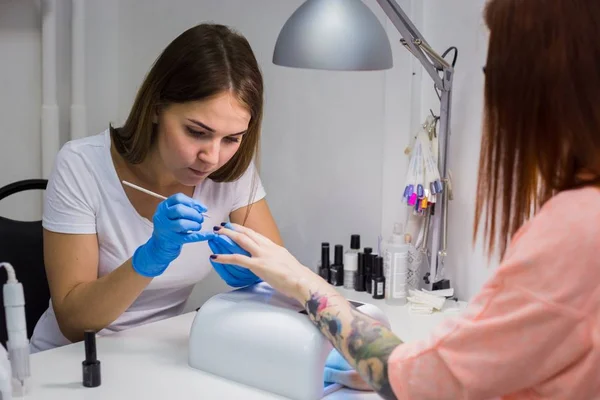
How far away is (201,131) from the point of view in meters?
1.50

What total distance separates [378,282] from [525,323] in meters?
1.02

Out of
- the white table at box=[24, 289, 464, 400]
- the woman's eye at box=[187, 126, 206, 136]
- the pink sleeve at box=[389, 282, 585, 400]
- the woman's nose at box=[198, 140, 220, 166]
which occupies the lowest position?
the white table at box=[24, 289, 464, 400]

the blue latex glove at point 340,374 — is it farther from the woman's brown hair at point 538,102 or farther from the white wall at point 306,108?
the white wall at point 306,108

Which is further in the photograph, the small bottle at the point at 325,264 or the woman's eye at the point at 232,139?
the small bottle at the point at 325,264

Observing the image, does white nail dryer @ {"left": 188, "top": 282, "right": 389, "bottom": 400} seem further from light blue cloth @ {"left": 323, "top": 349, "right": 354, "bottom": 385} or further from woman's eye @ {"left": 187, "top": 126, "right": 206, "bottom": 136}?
woman's eye @ {"left": 187, "top": 126, "right": 206, "bottom": 136}

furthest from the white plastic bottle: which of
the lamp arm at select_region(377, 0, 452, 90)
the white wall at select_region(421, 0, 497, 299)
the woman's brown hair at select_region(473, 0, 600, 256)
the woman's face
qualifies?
the woman's brown hair at select_region(473, 0, 600, 256)

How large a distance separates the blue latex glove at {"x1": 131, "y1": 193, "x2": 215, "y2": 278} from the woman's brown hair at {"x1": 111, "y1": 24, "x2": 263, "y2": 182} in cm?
25

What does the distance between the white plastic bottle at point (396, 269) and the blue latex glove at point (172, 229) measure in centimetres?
59

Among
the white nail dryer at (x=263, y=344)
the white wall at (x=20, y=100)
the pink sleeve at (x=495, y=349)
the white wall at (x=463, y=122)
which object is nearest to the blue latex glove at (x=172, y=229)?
the white nail dryer at (x=263, y=344)

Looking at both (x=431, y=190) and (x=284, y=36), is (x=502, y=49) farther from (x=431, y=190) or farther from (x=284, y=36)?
(x=431, y=190)

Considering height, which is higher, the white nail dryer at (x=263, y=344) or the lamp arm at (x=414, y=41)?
the lamp arm at (x=414, y=41)

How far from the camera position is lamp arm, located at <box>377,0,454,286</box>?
163 cm

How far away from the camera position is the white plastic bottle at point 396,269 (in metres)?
1.79

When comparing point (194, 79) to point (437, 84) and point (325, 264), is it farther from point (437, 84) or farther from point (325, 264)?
point (325, 264)
